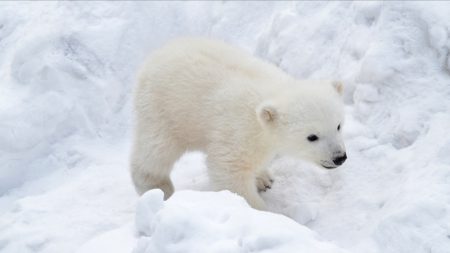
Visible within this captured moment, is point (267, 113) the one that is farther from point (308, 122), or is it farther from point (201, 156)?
point (201, 156)

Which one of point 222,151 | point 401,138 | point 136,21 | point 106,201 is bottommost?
point 106,201

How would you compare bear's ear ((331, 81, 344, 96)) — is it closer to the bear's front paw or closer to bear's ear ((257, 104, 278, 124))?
bear's ear ((257, 104, 278, 124))

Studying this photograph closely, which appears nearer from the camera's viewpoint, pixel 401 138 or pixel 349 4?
pixel 401 138

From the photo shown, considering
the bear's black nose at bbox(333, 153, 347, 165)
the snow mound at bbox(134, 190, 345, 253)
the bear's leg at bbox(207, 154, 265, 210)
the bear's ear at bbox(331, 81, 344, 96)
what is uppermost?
the snow mound at bbox(134, 190, 345, 253)

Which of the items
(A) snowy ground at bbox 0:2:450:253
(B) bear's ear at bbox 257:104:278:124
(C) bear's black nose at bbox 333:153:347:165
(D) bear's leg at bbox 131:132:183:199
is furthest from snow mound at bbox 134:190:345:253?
(D) bear's leg at bbox 131:132:183:199

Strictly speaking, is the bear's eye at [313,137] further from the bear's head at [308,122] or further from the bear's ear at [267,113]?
the bear's ear at [267,113]

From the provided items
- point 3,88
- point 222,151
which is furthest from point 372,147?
point 3,88

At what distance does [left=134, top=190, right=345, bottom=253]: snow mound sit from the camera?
3.05 metres

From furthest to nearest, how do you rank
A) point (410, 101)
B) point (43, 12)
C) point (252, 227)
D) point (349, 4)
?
point (43, 12)
point (349, 4)
point (410, 101)
point (252, 227)

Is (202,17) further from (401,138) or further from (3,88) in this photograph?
(401,138)

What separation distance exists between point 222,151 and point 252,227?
1.53 m

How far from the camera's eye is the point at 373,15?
536cm

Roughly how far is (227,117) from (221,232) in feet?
5.57

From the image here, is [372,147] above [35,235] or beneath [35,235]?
above
